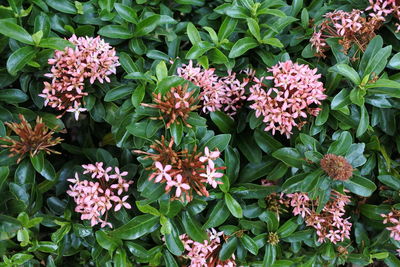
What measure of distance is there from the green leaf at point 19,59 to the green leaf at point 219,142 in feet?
2.69

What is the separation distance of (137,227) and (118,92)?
1.91ft

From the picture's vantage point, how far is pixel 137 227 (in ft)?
5.73

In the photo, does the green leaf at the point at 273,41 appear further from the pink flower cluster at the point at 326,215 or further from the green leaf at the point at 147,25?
the pink flower cluster at the point at 326,215

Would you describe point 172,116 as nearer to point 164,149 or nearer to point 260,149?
point 164,149

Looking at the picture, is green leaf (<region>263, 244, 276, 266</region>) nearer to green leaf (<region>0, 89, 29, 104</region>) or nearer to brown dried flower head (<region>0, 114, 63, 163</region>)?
brown dried flower head (<region>0, 114, 63, 163</region>)

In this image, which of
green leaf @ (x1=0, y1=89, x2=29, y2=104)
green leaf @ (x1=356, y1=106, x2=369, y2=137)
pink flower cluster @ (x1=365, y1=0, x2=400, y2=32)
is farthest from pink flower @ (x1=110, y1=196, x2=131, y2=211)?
pink flower cluster @ (x1=365, y1=0, x2=400, y2=32)

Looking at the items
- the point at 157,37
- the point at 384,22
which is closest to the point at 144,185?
the point at 157,37

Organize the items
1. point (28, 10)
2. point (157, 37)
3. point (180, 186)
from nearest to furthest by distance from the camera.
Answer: point (180, 186)
point (28, 10)
point (157, 37)

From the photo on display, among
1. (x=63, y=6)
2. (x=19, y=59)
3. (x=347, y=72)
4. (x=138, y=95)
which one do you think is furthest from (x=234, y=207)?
(x=63, y=6)

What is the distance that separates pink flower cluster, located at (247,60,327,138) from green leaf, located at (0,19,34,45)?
3.21 ft

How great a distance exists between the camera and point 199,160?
5.25ft

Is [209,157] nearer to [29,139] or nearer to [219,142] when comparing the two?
[219,142]

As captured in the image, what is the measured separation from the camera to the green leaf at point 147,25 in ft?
6.41

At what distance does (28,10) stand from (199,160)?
1.07 m
